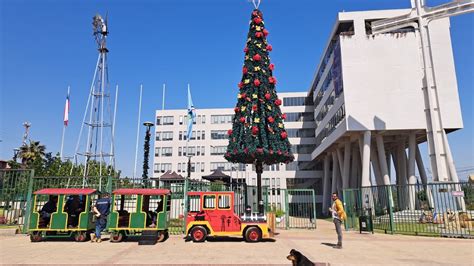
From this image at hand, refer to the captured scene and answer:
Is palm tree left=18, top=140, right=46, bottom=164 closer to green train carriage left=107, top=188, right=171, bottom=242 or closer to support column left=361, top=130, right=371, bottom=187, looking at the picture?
green train carriage left=107, top=188, right=171, bottom=242

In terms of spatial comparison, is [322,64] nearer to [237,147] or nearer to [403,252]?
[237,147]

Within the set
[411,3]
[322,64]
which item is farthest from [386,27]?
[322,64]

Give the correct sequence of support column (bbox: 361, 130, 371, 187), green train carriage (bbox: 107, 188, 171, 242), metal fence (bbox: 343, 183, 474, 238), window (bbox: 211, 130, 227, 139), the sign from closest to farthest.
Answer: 1. green train carriage (bbox: 107, 188, 171, 242)
2. the sign
3. metal fence (bbox: 343, 183, 474, 238)
4. support column (bbox: 361, 130, 371, 187)
5. window (bbox: 211, 130, 227, 139)

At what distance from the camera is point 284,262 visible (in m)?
8.85

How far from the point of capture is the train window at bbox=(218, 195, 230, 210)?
42.4 ft

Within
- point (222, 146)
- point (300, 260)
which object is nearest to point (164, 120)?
point (222, 146)

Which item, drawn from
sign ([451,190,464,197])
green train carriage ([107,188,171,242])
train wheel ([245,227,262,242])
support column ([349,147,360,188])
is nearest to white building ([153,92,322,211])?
support column ([349,147,360,188])

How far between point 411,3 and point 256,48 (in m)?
20.8

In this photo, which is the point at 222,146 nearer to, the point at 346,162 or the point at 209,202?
the point at 346,162

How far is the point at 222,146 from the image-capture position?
6406 centimetres

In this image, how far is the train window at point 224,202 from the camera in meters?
12.9

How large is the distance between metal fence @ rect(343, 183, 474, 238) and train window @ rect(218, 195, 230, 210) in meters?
8.93

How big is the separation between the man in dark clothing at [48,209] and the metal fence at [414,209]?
1585 centimetres

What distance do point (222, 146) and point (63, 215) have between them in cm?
5116
